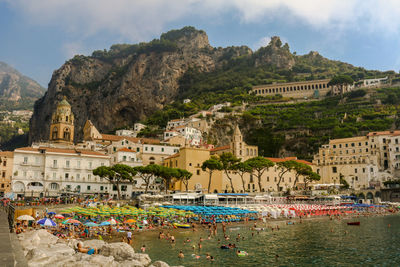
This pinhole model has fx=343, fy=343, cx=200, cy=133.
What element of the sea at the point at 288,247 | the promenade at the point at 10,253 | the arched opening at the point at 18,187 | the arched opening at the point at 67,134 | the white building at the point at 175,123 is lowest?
the sea at the point at 288,247

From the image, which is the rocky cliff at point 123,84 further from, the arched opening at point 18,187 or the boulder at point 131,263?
A: the boulder at point 131,263

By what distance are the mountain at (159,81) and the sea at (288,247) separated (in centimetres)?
7925

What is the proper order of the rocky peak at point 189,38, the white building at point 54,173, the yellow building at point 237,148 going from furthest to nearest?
the rocky peak at point 189,38, the yellow building at point 237,148, the white building at point 54,173

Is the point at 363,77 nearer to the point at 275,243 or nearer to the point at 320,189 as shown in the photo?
the point at 320,189

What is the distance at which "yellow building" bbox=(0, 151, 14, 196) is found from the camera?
59.5 metres

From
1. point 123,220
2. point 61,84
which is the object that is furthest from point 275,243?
point 61,84

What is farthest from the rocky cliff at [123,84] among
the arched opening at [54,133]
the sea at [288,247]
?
the sea at [288,247]

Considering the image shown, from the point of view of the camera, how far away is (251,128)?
105 metres

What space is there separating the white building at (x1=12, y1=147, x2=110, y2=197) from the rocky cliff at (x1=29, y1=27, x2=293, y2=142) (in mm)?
70581

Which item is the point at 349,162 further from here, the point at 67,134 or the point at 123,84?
the point at 123,84

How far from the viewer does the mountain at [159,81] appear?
134750mm

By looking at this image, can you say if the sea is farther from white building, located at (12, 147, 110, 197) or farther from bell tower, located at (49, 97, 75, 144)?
bell tower, located at (49, 97, 75, 144)

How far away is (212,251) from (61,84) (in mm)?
142095

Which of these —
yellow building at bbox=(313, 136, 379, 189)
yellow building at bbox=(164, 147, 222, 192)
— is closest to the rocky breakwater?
yellow building at bbox=(164, 147, 222, 192)
